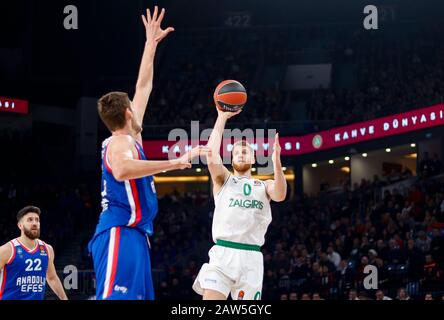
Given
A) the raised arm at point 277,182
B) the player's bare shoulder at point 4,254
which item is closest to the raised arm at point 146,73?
the raised arm at point 277,182

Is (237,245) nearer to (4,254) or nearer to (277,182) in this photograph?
(277,182)

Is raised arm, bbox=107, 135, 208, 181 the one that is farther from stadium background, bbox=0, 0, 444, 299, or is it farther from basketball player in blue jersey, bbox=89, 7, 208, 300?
stadium background, bbox=0, 0, 444, 299

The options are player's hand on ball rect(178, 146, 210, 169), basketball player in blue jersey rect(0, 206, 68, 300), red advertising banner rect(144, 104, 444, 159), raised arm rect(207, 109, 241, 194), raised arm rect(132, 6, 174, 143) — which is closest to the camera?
player's hand on ball rect(178, 146, 210, 169)

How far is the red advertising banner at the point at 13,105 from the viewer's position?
2831 centimetres

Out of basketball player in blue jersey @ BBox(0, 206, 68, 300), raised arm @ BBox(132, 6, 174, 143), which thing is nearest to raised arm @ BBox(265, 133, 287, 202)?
raised arm @ BBox(132, 6, 174, 143)

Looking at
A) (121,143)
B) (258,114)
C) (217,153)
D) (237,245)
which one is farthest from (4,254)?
(258,114)

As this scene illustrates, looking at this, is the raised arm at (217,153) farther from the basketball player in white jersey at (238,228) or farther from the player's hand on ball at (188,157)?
the player's hand on ball at (188,157)

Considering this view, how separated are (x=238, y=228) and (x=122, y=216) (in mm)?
2185

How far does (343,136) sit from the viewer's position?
2712 cm

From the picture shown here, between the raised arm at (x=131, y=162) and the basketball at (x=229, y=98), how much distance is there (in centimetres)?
181

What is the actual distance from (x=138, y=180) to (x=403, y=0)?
110 ft

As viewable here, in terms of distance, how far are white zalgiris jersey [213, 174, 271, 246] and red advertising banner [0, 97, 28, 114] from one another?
21.4m

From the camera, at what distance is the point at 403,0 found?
37.4 meters

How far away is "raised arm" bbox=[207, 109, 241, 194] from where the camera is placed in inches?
284
